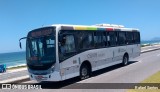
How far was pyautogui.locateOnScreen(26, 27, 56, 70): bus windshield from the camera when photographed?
1331cm

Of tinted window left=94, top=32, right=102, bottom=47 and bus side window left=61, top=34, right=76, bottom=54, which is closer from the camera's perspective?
bus side window left=61, top=34, right=76, bottom=54

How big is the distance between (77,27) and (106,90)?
5.20 m

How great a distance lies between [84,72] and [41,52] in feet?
10.1

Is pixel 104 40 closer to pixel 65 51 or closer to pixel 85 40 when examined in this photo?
pixel 85 40

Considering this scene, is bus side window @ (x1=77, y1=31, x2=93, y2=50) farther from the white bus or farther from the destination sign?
the destination sign

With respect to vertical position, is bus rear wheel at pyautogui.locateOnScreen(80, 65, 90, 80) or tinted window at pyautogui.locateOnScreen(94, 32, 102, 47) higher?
tinted window at pyautogui.locateOnScreen(94, 32, 102, 47)

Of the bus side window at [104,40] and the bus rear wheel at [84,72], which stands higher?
the bus side window at [104,40]

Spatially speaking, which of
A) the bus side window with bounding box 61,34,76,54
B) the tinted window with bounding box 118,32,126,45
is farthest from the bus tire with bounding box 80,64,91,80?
the tinted window with bounding box 118,32,126,45

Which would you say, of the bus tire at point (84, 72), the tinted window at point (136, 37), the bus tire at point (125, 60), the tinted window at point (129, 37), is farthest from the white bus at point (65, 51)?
the tinted window at point (136, 37)

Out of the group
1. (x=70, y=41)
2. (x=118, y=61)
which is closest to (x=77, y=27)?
(x=70, y=41)

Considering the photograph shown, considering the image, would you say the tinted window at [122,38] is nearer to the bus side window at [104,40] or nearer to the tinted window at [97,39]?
the bus side window at [104,40]

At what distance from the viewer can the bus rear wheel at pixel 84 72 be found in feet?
50.1

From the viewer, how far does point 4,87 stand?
49.2 ft

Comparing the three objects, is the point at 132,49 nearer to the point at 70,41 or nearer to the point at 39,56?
the point at 70,41
